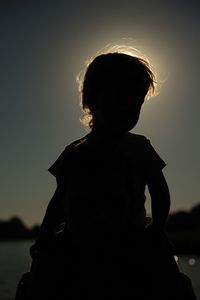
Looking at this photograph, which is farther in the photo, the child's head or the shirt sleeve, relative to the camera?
the shirt sleeve

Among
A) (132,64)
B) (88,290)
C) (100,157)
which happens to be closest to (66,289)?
(88,290)

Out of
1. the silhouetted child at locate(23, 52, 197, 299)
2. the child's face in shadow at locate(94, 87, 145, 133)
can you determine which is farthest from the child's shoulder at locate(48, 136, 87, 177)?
the child's face in shadow at locate(94, 87, 145, 133)

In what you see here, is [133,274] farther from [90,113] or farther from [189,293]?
[90,113]

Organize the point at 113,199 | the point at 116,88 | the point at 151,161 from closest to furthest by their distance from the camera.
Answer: the point at 113,199 → the point at 116,88 → the point at 151,161

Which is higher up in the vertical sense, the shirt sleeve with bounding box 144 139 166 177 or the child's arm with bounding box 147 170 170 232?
the shirt sleeve with bounding box 144 139 166 177

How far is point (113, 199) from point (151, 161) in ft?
1.11

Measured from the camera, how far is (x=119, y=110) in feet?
9.04

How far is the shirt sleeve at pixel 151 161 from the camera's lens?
Result: 9.53 feet

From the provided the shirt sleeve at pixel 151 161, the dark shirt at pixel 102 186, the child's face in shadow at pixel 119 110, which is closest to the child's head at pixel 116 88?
the child's face in shadow at pixel 119 110

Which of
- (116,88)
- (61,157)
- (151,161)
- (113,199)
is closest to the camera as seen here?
(113,199)

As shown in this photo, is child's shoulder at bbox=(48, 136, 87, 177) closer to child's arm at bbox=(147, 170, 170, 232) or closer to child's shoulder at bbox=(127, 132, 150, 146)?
child's shoulder at bbox=(127, 132, 150, 146)

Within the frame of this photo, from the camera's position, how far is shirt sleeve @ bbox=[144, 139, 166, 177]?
2.91 m

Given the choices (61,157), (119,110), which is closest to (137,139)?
(119,110)

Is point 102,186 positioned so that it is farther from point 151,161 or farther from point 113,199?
point 151,161
